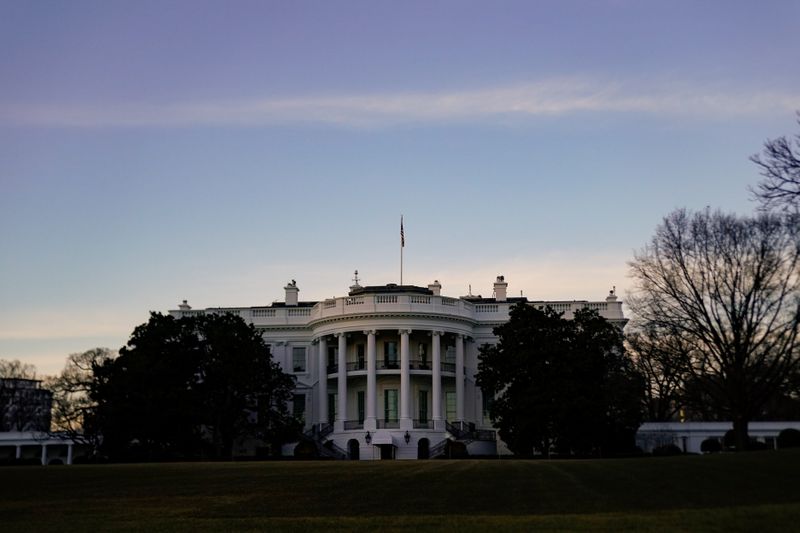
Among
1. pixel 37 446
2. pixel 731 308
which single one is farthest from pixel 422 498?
pixel 37 446

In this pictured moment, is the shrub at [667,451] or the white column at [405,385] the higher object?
the white column at [405,385]

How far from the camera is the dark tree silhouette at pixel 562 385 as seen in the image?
175ft

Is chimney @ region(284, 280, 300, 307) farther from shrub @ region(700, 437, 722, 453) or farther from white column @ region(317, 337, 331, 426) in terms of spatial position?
shrub @ region(700, 437, 722, 453)

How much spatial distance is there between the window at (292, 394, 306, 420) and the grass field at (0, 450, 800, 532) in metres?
38.7

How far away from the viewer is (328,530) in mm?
17641

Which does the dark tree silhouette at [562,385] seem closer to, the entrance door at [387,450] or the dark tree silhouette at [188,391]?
the entrance door at [387,450]

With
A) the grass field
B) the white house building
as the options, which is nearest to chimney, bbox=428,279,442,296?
the white house building

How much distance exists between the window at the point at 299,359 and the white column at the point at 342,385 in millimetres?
5762

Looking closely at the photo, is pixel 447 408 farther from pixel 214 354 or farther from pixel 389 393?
pixel 214 354

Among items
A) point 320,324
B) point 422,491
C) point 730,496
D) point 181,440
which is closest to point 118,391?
point 181,440

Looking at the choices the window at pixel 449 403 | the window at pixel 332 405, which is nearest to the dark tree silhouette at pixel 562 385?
the window at pixel 449 403

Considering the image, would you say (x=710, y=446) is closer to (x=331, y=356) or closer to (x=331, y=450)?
(x=331, y=450)

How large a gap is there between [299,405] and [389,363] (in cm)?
784

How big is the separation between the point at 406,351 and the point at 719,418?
24.3m
